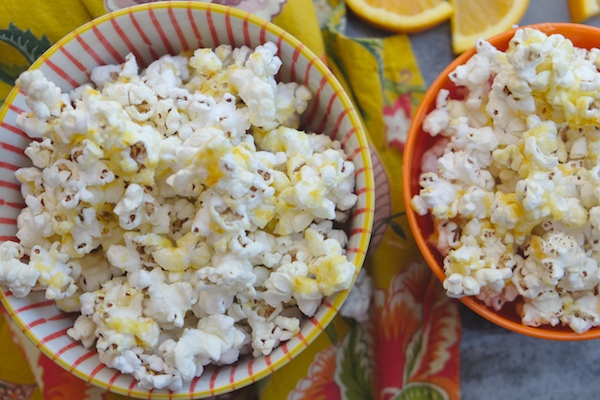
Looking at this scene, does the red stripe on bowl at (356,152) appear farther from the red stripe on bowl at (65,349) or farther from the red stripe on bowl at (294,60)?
the red stripe on bowl at (65,349)

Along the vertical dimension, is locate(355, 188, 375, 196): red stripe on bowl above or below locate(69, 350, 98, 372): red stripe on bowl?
above

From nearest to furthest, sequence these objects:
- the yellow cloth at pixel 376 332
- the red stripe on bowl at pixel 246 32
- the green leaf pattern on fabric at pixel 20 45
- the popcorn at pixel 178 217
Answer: the popcorn at pixel 178 217 → the red stripe on bowl at pixel 246 32 → the green leaf pattern on fabric at pixel 20 45 → the yellow cloth at pixel 376 332

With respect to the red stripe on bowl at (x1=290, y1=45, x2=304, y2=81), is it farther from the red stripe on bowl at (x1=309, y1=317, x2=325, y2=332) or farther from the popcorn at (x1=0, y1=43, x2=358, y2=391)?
the red stripe on bowl at (x1=309, y1=317, x2=325, y2=332)

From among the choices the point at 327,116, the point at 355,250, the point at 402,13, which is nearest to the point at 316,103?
the point at 327,116

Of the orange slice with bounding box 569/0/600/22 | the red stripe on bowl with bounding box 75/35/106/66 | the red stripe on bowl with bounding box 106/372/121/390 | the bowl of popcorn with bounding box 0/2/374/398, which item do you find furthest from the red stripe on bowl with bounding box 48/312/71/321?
the orange slice with bounding box 569/0/600/22

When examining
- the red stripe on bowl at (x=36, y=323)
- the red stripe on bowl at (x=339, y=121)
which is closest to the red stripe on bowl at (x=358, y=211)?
the red stripe on bowl at (x=339, y=121)

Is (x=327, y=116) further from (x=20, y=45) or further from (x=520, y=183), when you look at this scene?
(x=20, y=45)

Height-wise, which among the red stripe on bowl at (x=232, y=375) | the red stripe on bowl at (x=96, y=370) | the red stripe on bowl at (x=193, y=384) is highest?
the red stripe on bowl at (x=96, y=370)
